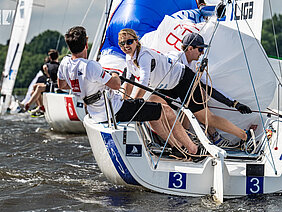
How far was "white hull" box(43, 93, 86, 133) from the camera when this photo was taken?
742cm

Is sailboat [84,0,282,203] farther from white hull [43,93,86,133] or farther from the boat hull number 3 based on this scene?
white hull [43,93,86,133]

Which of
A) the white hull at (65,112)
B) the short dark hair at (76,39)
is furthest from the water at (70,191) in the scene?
the white hull at (65,112)

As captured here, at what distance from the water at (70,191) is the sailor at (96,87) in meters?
0.56

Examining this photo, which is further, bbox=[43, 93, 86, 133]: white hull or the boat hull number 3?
bbox=[43, 93, 86, 133]: white hull

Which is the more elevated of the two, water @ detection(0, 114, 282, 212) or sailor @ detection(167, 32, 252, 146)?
sailor @ detection(167, 32, 252, 146)

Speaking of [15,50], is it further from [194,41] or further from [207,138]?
[207,138]

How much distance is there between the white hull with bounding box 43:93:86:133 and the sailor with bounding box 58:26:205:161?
3532mm

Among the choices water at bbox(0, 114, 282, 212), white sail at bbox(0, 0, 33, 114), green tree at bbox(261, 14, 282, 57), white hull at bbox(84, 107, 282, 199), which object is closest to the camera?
water at bbox(0, 114, 282, 212)

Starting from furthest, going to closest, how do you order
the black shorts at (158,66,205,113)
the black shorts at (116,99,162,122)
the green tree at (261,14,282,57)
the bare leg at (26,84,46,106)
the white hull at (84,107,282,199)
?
the green tree at (261,14,282,57) → the bare leg at (26,84,46,106) → the black shorts at (158,66,205,113) → the black shorts at (116,99,162,122) → the white hull at (84,107,282,199)

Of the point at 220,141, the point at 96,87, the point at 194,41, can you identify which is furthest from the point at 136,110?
the point at 220,141

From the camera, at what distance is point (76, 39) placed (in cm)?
355

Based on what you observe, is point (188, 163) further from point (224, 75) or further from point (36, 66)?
point (36, 66)

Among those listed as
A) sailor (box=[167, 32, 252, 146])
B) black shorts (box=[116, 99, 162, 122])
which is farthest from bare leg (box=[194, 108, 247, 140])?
black shorts (box=[116, 99, 162, 122])

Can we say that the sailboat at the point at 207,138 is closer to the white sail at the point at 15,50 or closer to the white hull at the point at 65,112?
the white hull at the point at 65,112
